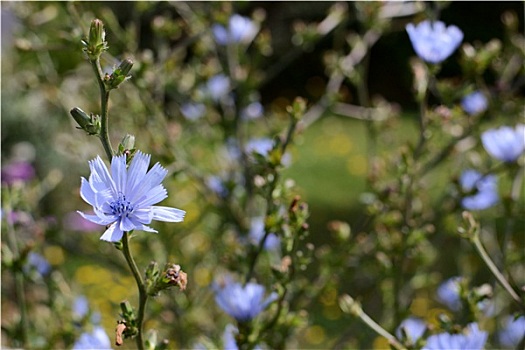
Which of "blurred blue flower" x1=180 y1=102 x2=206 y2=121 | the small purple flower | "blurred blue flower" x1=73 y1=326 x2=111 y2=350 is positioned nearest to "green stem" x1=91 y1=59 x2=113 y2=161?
"blurred blue flower" x1=73 y1=326 x2=111 y2=350

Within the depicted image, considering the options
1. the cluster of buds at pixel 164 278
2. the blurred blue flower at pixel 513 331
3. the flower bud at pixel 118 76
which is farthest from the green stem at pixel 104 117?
the blurred blue flower at pixel 513 331

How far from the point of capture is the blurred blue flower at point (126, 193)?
0.80m

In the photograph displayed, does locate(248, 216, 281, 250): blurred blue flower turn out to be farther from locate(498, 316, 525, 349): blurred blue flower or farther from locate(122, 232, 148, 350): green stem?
locate(122, 232, 148, 350): green stem

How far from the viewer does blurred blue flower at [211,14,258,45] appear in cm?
181

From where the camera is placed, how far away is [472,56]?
150 centimetres

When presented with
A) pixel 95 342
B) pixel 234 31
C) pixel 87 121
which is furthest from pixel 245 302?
pixel 234 31

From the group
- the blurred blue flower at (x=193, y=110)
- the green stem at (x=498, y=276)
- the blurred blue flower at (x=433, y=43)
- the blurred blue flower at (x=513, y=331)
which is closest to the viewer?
the green stem at (x=498, y=276)

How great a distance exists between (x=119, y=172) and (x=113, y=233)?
0.07 m

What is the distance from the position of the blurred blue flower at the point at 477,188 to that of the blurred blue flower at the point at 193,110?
2.18 ft

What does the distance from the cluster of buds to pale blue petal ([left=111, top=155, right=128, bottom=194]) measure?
0.31 feet

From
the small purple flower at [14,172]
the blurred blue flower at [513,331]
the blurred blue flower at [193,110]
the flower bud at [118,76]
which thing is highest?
the small purple flower at [14,172]

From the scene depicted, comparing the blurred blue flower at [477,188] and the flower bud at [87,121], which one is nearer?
the flower bud at [87,121]

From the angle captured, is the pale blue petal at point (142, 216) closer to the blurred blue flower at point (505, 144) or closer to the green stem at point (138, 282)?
the green stem at point (138, 282)

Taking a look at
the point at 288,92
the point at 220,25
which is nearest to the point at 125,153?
the point at 220,25
